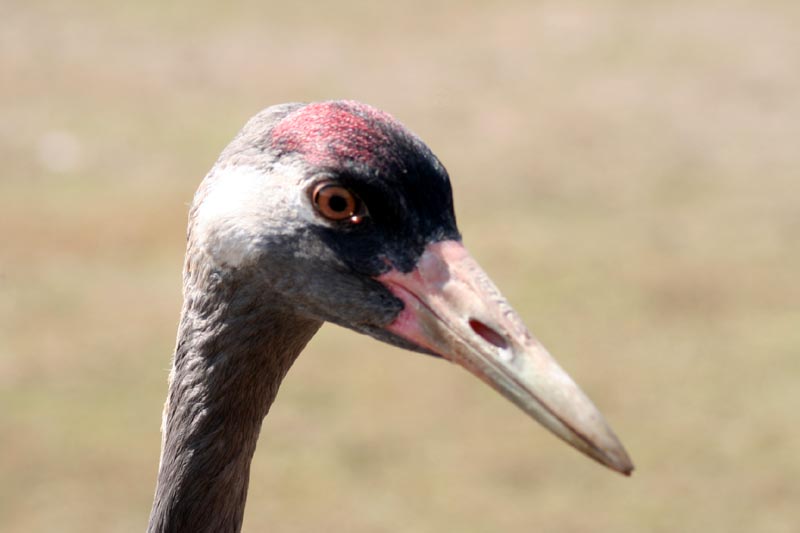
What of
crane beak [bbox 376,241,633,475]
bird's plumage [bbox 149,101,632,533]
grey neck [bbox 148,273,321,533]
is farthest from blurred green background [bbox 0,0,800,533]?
crane beak [bbox 376,241,633,475]

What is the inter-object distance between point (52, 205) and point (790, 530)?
5355 mm

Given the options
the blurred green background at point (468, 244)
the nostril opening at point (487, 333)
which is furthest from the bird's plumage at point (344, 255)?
the blurred green background at point (468, 244)

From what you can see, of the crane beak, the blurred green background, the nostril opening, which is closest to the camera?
the crane beak

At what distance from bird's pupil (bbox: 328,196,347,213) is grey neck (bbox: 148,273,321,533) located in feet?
0.94

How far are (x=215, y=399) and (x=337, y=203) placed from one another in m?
0.54

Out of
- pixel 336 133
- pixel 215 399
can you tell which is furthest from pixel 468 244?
pixel 336 133

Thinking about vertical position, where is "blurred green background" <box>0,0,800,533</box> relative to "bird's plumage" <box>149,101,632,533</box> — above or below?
above

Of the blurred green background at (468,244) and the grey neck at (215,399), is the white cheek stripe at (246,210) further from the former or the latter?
the blurred green background at (468,244)

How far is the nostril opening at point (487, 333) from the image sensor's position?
7.54 ft

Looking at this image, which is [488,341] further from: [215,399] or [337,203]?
[215,399]

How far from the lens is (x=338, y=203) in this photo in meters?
2.36

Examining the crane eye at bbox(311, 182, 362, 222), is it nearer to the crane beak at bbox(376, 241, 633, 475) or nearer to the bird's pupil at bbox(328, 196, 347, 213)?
the bird's pupil at bbox(328, 196, 347, 213)

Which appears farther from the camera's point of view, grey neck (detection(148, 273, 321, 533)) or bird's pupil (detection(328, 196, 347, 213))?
grey neck (detection(148, 273, 321, 533))

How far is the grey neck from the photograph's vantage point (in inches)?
99.7
